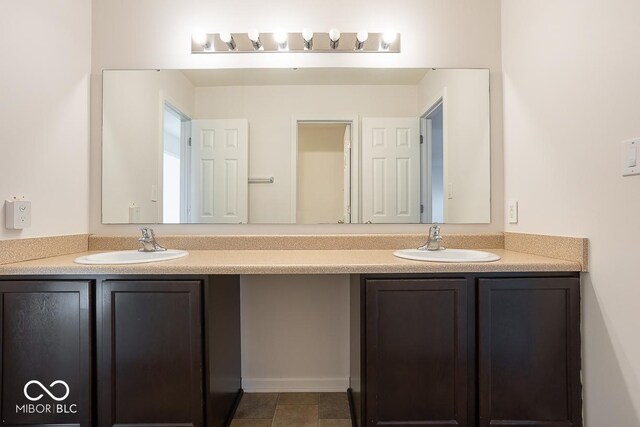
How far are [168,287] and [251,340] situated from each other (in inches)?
30.1

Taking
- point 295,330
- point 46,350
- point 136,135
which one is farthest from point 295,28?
point 46,350

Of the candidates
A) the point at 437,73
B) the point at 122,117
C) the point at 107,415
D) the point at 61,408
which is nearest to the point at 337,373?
the point at 107,415

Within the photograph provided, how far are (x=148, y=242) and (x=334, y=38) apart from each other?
1.41m

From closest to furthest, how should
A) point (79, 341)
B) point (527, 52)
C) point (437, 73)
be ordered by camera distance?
point (79, 341) < point (527, 52) < point (437, 73)

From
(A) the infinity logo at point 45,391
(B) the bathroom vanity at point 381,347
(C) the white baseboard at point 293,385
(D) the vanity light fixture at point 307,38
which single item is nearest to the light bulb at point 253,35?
(D) the vanity light fixture at point 307,38

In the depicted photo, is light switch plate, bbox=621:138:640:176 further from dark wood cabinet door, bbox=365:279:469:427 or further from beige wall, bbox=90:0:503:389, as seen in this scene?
beige wall, bbox=90:0:503:389

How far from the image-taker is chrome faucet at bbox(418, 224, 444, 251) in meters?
1.57

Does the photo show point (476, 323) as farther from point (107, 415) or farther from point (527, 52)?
point (107, 415)

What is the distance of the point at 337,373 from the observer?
181 cm

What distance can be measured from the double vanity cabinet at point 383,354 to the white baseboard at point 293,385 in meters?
0.60

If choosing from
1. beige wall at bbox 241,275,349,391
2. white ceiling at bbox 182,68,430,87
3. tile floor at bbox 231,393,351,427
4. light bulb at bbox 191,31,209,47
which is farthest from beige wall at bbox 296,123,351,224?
tile floor at bbox 231,393,351,427

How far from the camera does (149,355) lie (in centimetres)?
122

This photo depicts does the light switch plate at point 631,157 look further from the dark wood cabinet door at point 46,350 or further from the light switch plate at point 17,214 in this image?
the light switch plate at point 17,214

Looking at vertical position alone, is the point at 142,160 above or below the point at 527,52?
below
